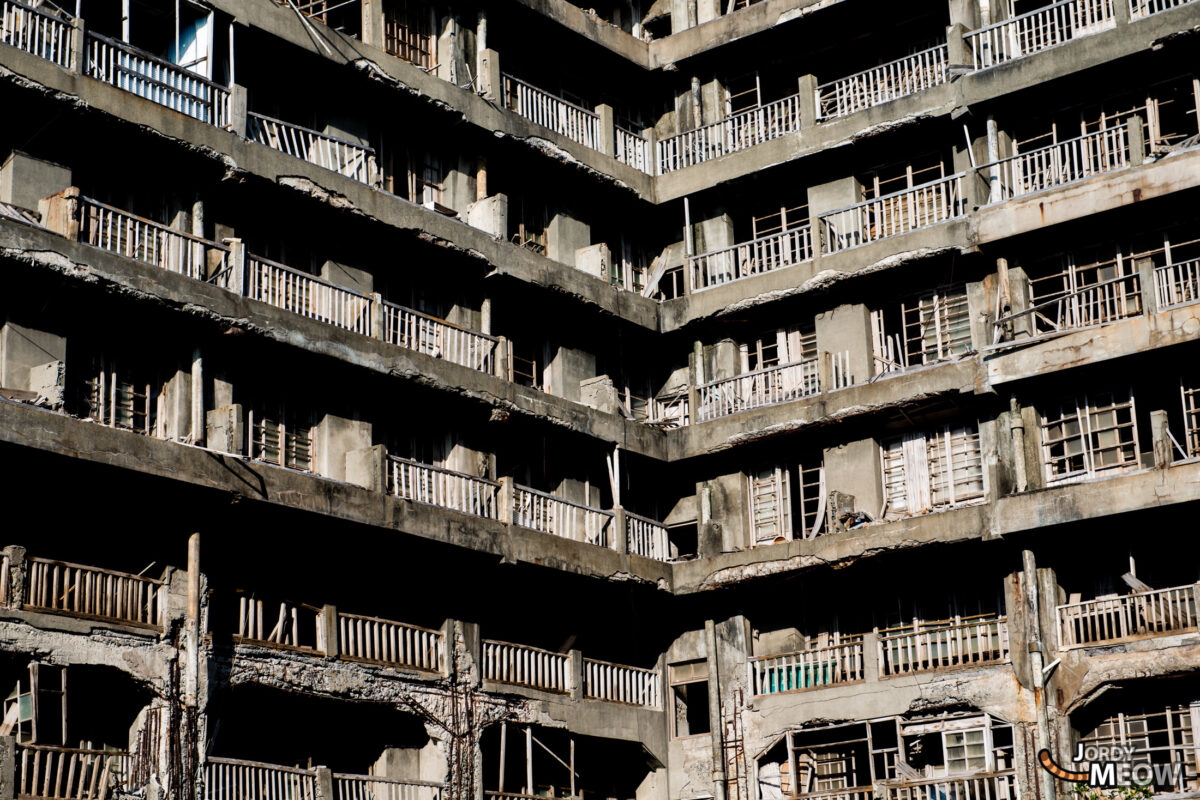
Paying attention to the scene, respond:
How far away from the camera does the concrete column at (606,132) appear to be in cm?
3694

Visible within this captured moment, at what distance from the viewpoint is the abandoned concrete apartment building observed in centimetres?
2695

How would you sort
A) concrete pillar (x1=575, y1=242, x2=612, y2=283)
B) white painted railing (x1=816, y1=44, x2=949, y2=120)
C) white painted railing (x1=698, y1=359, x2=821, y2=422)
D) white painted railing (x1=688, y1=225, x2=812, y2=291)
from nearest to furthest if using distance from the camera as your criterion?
white painted railing (x1=698, y1=359, x2=821, y2=422) < white painted railing (x1=816, y1=44, x2=949, y2=120) < white painted railing (x1=688, y1=225, x2=812, y2=291) < concrete pillar (x1=575, y1=242, x2=612, y2=283)

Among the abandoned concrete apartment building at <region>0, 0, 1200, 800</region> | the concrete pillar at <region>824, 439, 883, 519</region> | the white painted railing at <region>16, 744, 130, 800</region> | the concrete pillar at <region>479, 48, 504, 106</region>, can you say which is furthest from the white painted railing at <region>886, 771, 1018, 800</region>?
the concrete pillar at <region>479, 48, 504, 106</region>

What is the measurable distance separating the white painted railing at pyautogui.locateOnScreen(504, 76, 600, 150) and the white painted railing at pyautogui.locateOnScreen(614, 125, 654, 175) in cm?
59

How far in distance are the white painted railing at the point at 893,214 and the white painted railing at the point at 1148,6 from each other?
3.98 metres

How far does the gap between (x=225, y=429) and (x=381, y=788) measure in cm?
608

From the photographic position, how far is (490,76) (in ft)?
113

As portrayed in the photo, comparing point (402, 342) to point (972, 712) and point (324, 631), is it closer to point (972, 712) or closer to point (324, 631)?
point (324, 631)

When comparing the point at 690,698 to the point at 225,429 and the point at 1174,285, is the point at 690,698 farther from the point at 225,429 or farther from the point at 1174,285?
the point at 1174,285

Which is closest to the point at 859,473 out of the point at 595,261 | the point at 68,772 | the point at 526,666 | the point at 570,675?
the point at 570,675

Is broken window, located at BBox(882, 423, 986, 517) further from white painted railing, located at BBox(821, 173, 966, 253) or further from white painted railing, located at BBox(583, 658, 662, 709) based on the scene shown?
white painted railing, located at BBox(583, 658, 662, 709)

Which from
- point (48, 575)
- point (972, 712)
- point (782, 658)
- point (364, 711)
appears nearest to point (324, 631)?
point (364, 711)

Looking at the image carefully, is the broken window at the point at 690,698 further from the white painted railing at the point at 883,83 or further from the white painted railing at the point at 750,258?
the white painted railing at the point at 883,83

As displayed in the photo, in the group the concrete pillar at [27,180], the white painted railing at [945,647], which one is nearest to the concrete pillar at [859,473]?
the white painted railing at [945,647]
